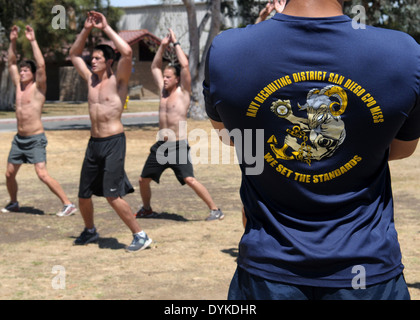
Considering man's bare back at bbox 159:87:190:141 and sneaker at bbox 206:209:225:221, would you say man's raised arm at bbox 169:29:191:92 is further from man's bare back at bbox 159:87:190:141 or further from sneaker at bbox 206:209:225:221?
sneaker at bbox 206:209:225:221

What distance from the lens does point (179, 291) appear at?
18.5 feet

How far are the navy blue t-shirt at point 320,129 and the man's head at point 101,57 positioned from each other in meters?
5.27

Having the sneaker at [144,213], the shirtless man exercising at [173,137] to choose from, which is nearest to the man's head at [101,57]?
the shirtless man exercising at [173,137]

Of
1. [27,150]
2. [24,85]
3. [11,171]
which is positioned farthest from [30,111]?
[11,171]

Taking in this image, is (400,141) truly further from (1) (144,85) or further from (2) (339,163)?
(1) (144,85)

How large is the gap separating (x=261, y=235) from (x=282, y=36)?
648 mm

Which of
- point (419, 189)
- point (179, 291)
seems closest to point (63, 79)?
point (419, 189)

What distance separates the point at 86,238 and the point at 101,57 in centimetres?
204

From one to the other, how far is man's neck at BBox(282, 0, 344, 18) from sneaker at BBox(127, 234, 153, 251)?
5.27m

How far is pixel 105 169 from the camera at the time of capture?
283 inches

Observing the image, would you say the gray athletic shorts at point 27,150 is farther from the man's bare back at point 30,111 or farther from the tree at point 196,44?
the tree at point 196,44

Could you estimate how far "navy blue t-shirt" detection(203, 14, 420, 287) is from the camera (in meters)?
2.03

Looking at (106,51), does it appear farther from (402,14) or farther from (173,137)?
(402,14)

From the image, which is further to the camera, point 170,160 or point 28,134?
point 28,134
